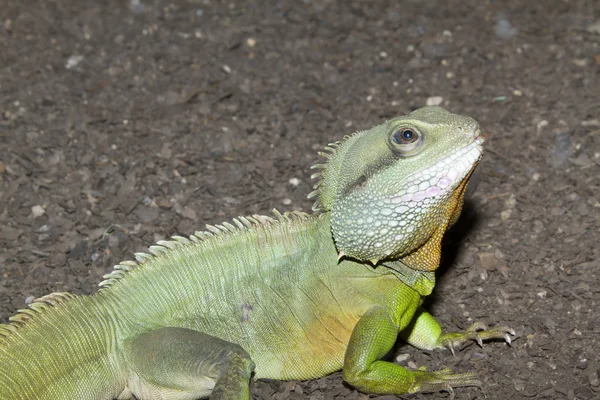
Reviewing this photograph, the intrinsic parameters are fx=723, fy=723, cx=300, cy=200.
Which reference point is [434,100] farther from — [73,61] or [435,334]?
[73,61]

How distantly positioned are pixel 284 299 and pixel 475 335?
1.40 m

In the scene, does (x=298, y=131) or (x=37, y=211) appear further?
(x=298, y=131)

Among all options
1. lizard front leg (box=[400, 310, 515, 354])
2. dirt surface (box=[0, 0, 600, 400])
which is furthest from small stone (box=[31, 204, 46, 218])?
lizard front leg (box=[400, 310, 515, 354])

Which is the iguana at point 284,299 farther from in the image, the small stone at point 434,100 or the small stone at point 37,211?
the small stone at point 434,100

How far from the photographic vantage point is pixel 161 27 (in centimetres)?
842

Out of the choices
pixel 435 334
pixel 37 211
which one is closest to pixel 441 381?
pixel 435 334

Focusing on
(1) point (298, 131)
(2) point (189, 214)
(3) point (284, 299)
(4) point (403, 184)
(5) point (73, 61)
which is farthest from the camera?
(5) point (73, 61)

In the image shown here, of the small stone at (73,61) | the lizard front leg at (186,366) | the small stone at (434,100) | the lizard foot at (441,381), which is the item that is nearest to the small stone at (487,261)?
the lizard foot at (441,381)

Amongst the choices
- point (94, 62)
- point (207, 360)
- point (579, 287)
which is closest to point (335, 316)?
point (207, 360)

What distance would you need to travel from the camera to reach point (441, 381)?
4.62 m

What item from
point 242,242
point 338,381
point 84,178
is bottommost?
point 338,381

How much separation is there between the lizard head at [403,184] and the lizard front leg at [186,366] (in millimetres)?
933

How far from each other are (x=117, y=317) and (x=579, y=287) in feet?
10.7

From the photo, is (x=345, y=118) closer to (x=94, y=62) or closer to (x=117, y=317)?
(x=94, y=62)
